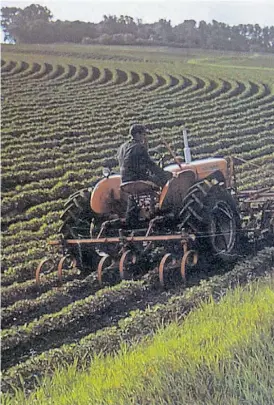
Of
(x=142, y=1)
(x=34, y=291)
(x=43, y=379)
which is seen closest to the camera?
(x=43, y=379)

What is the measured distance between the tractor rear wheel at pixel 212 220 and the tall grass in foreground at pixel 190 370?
4.7 inches

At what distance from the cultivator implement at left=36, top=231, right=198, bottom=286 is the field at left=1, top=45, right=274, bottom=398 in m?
0.03

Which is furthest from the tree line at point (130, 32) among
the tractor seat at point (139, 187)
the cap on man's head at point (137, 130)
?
the tractor seat at point (139, 187)

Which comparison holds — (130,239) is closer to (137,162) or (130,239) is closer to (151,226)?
(151,226)

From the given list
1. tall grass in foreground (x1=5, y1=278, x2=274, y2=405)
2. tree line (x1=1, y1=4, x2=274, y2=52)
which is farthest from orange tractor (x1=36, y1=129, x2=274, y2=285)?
A: tree line (x1=1, y1=4, x2=274, y2=52)

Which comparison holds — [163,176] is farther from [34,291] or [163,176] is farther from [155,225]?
[34,291]

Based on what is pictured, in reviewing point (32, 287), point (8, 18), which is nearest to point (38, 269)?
point (32, 287)

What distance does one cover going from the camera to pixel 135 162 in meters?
1.50

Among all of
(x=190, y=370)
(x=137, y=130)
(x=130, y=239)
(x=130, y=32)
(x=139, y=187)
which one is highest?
(x=130, y=32)

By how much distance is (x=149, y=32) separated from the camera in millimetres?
1679

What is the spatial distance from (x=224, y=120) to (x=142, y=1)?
36 centimetres

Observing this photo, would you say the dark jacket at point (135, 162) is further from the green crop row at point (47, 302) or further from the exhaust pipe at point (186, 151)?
the green crop row at point (47, 302)

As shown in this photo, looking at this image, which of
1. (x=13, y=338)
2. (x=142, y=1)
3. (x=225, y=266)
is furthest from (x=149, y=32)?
(x=13, y=338)

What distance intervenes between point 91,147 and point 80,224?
6.9 inches
